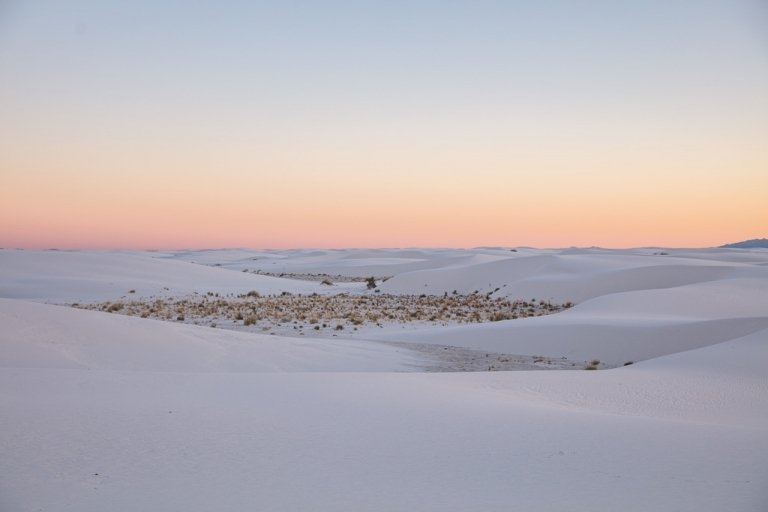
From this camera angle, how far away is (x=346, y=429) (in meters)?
5.24

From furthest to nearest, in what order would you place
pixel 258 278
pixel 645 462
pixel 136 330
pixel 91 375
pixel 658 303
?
1. pixel 258 278
2. pixel 658 303
3. pixel 136 330
4. pixel 91 375
5. pixel 645 462

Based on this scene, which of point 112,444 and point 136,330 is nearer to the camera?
point 112,444

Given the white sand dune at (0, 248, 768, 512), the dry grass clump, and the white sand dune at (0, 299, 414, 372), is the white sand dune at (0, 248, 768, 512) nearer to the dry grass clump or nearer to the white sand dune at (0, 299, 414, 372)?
the white sand dune at (0, 299, 414, 372)

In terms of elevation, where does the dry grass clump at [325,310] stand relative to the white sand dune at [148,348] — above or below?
below

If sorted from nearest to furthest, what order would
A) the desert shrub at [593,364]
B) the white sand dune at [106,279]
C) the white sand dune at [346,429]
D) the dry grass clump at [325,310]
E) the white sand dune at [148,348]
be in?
the white sand dune at [346,429], the white sand dune at [148,348], the desert shrub at [593,364], the dry grass clump at [325,310], the white sand dune at [106,279]

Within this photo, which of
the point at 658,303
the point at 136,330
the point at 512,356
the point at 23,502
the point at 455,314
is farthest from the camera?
the point at 455,314

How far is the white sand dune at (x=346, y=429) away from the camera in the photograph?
3883 millimetres

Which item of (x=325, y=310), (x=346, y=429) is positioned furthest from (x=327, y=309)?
(x=346, y=429)

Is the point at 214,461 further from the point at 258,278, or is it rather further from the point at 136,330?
the point at 258,278

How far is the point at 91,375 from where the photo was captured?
23.6 feet

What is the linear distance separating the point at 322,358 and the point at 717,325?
8.92 meters

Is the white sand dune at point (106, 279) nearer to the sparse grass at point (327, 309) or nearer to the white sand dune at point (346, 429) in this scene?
the sparse grass at point (327, 309)

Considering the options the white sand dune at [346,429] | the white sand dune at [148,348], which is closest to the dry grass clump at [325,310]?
the white sand dune at [148,348]

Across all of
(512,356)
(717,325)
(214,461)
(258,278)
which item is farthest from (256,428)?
(258,278)
